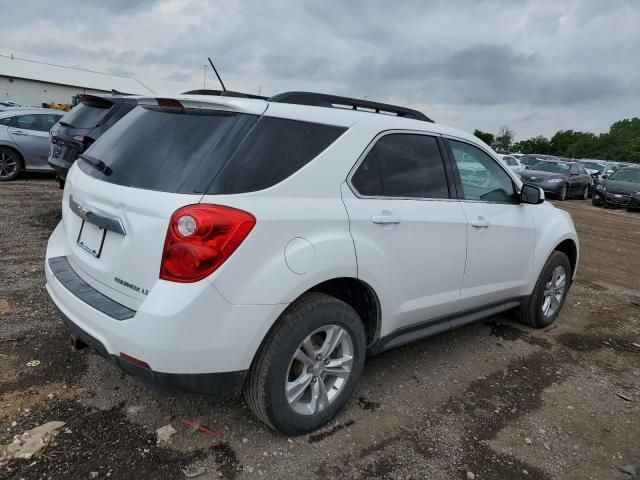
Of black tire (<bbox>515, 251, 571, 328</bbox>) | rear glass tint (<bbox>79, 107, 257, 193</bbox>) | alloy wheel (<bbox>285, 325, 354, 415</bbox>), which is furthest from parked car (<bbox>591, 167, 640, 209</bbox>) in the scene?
rear glass tint (<bbox>79, 107, 257, 193</bbox>)

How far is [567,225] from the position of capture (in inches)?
192

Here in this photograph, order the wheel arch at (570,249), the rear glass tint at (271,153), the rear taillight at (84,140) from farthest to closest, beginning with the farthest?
1. the rear taillight at (84,140)
2. the wheel arch at (570,249)
3. the rear glass tint at (271,153)

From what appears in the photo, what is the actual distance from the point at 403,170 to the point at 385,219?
1.49ft

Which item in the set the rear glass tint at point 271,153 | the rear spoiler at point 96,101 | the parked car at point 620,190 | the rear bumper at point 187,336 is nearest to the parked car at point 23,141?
the rear spoiler at point 96,101

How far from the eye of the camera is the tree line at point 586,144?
7028 centimetres

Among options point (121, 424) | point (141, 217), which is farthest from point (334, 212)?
point (121, 424)

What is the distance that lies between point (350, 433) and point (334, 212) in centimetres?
128

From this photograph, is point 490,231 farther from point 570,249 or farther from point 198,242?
point 198,242

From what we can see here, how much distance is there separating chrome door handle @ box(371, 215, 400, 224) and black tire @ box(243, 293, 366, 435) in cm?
51

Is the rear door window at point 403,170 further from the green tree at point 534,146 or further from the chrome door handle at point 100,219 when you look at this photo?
the green tree at point 534,146

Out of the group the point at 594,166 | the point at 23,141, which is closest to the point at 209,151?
the point at 23,141

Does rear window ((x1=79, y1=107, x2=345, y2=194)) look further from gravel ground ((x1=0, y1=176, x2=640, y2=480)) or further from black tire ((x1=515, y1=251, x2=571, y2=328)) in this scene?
black tire ((x1=515, y1=251, x2=571, y2=328))

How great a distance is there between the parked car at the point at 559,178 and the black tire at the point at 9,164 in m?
15.9

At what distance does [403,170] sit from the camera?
320cm
